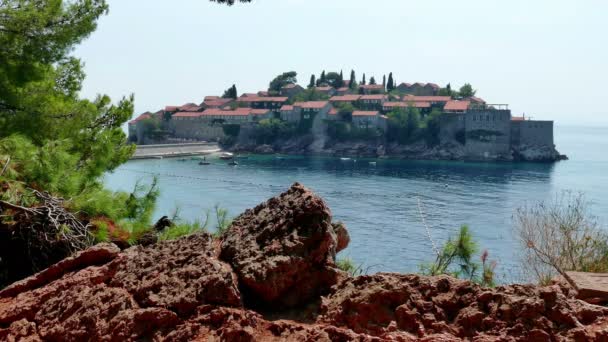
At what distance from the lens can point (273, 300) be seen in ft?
8.15

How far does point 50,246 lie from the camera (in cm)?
385

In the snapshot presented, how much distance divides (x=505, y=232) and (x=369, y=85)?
5956 centimetres

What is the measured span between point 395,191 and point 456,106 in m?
34.4

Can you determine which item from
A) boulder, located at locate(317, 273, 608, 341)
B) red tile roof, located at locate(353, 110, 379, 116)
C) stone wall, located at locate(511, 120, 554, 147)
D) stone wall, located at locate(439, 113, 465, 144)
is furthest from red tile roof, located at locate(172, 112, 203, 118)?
boulder, located at locate(317, 273, 608, 341)

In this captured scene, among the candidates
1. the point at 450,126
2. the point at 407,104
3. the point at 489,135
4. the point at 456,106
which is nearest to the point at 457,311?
the point at 489,135

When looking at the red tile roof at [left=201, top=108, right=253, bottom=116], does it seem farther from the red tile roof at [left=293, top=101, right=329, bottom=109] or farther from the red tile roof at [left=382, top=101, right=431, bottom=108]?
the red tile roof at [left=382, top=101, right=431, bottom=108]

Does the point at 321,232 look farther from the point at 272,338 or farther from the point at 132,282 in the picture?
the point at 132,282

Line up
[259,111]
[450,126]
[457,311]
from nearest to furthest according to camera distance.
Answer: [457,311], [450,126], [259,111]

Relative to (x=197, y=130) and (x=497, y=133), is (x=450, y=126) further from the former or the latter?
(x=197, y=130)

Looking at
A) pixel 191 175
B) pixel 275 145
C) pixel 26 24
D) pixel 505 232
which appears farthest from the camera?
pixel 275 145

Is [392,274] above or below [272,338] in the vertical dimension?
above

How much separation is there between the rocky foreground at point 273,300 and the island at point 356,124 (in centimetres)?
6623

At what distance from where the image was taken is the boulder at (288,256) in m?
2.46

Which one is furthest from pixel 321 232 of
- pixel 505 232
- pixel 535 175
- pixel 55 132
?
pixel 535 175
